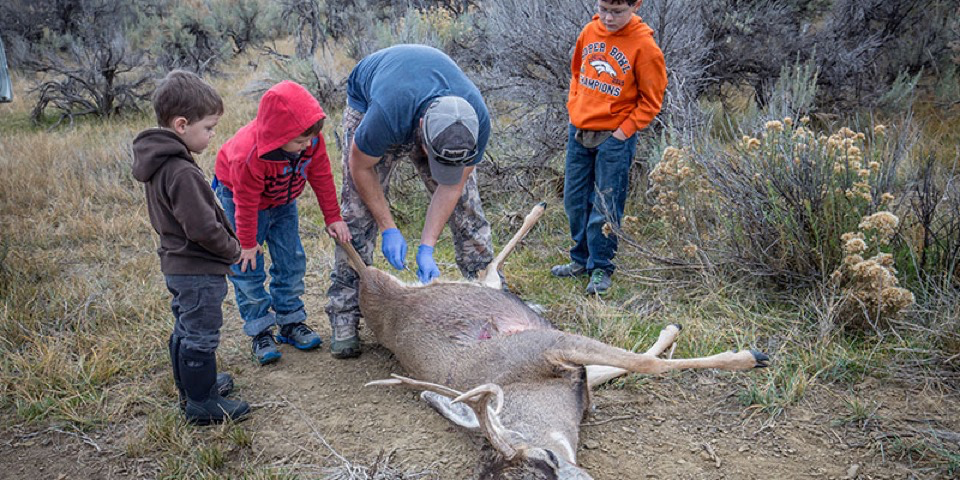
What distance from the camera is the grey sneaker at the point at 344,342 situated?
11.5ft

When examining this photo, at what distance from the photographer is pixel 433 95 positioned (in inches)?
118

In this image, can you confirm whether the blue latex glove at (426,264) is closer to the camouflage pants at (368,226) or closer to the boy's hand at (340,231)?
the camouflage pants at (368,226)

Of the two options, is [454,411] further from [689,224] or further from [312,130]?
[689,224]

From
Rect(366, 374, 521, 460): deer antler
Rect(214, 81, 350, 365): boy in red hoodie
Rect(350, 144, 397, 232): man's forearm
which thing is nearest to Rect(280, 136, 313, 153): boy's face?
Rect(214, 81, 350, 365): boy in red hoodie

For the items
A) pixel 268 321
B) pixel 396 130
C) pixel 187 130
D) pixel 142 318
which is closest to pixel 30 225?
pixel 142 318

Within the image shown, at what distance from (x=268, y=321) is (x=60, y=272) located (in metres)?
2.13

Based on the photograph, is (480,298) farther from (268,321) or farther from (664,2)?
A: (664,2)

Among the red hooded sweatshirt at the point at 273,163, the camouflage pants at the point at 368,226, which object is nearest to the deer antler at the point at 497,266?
the camouflage pants at the point at 368,226

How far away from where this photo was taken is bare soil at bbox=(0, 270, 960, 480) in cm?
256

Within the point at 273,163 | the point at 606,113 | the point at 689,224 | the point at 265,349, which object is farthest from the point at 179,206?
the point at 689,224

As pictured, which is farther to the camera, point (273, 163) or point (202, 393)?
point (273, 163)

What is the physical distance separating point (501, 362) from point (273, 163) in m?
1.45

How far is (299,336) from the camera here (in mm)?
3645

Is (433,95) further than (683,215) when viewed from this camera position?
No
